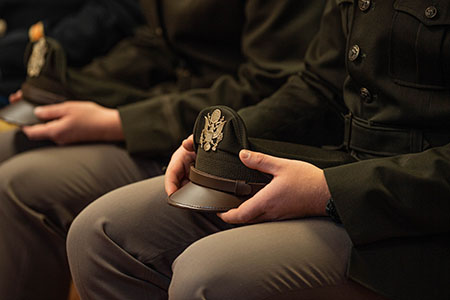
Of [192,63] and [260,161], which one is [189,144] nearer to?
[260,161]

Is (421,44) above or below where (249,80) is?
above

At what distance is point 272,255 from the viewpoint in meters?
0.68

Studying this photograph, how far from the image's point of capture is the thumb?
27.9 inches

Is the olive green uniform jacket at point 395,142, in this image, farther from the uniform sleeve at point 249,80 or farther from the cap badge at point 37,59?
the cap badge at point 37,59

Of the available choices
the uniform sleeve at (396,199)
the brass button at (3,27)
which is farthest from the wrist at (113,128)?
the brass button at (3,27)

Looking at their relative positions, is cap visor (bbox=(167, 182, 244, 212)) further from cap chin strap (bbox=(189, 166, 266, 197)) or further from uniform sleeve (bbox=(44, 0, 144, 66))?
uniform sleeve (bbox=(44, 0, 144, 66))

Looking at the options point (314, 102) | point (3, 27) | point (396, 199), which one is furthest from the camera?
point (3, 27)

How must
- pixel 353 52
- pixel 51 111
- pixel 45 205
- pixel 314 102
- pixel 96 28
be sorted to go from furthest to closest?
pixel 96 28 < pixel 51 111 < pixel 45 205 < pixel 314 102 < pixel 353 52

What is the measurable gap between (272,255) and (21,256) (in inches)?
19.9

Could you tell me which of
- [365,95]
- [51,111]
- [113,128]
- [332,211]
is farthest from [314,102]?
[51,111]

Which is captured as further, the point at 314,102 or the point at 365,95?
the point at 314,102

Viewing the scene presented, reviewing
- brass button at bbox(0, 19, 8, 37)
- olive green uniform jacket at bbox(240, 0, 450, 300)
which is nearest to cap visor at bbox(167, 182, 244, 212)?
olive green uniform jacket at bbox(240, 0, 450, 300)

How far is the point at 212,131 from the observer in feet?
2.53

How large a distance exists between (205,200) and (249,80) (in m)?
0.38
